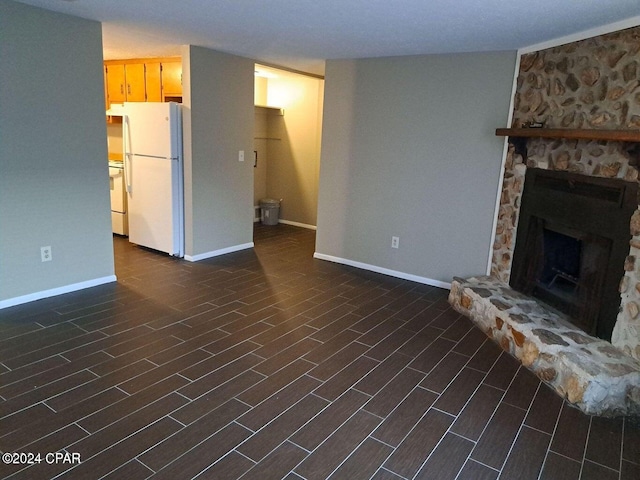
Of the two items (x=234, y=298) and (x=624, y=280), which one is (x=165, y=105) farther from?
(x=624, y=280)

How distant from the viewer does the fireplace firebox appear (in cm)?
282

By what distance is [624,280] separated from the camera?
276cm

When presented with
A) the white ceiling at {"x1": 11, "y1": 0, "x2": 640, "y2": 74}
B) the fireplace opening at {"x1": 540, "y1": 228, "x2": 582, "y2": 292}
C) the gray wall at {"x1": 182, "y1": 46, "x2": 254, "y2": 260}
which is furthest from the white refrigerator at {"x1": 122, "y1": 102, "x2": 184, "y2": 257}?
the fireplace opening at {"x1": 540, "y1": 228, "x2": 582, "y2": 292}

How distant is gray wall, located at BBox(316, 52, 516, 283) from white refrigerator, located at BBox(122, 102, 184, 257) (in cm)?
161

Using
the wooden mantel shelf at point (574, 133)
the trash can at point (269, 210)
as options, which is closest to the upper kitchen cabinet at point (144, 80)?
the trash can at point (269, 210)

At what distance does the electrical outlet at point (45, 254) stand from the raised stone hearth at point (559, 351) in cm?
348

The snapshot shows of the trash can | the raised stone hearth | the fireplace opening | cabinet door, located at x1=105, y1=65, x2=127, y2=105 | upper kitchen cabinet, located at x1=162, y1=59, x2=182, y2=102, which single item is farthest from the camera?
the trash can

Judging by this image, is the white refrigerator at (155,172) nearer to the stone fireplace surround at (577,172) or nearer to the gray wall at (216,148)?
the gray wall at (216,148)

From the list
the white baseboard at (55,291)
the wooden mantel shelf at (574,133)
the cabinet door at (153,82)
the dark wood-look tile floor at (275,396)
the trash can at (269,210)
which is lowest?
the dark wood-look tile floor at (275,396)

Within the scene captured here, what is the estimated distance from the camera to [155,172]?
4.88 meters

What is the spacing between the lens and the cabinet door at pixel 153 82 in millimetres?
5270

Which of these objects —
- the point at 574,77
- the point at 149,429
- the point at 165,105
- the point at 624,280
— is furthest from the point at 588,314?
the point at 165,105

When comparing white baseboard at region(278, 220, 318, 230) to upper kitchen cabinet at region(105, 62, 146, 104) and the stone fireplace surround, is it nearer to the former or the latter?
upper kitchen cabinet at region(105, 62, 146, 104)

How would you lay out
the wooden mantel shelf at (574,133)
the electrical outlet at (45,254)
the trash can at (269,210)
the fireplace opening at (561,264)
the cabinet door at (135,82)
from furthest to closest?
the trash can at (269,210) < the cabinet door at (135,82) < the electrical outlet at (45,254) < the fireplace opening at (561,264) < the wooden mantel shelf at (574,133)
